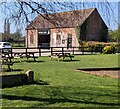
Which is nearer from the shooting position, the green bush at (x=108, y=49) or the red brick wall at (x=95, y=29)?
the green bush at (x=108, y=49)

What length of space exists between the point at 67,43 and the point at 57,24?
150 feet

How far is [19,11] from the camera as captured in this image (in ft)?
33.0

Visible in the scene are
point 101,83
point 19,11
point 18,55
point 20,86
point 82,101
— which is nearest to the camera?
point 82,101

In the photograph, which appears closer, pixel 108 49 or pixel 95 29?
pixel 108 49

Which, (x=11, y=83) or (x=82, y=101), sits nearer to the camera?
(x=82, y=101)

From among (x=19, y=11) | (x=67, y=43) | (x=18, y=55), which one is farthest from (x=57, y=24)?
(x=67, y=43)

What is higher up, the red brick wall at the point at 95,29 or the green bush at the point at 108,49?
the red brick wall at the point at 95,29

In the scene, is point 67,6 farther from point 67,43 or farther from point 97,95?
point 67,43

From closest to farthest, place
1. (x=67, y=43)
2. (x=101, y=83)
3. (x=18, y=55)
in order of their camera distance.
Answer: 1. (x=101, y=83)
2. (x=18, y=55)
3. (x=67, y=43)

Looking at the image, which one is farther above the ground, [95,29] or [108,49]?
[95,29]

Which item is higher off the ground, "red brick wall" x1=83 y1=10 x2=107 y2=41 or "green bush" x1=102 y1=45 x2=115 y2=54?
"red brick wall" x1=83 y1=10 x2=107 y2=41

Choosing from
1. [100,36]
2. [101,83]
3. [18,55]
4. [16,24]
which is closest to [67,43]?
[100,36]

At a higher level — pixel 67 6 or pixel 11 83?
pixel 67 6

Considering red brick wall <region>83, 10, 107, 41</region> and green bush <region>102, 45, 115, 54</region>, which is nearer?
green bush <region>102, 45, 115, 54</region>
